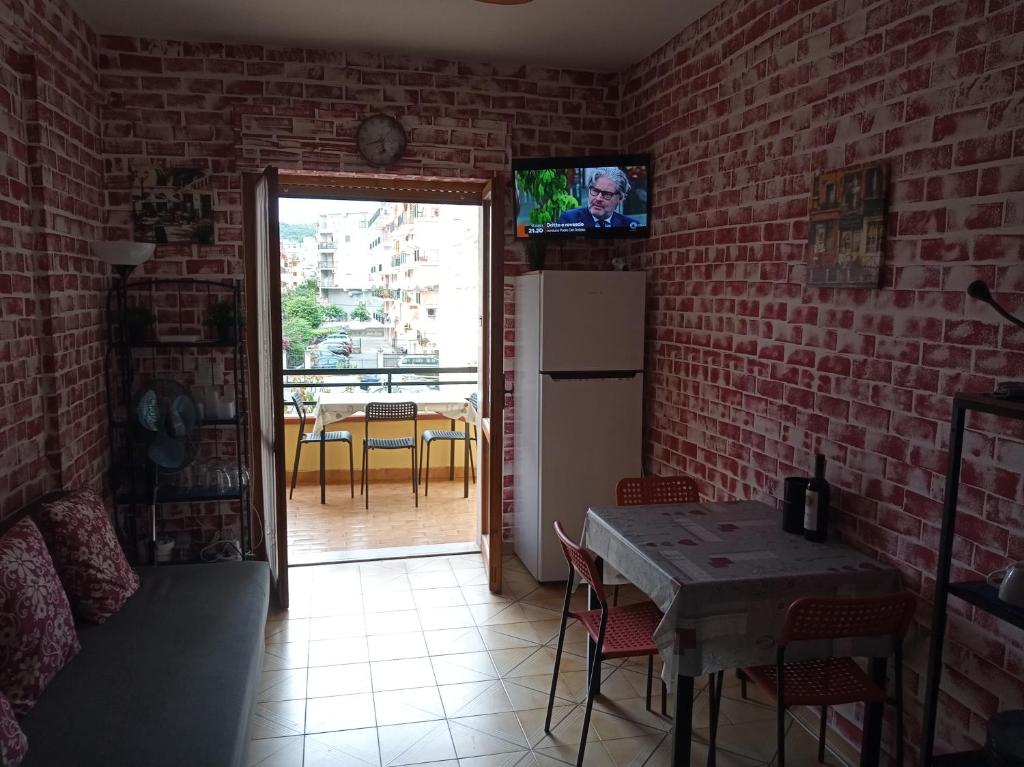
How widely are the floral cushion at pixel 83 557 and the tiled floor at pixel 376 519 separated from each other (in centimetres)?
178

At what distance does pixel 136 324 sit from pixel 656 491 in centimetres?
254

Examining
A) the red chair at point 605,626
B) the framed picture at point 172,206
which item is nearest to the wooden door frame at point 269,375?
the framed picture at point 172,206

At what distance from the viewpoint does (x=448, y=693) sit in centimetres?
298

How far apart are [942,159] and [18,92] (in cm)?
311

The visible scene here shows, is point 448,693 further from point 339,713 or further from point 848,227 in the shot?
point 848,227

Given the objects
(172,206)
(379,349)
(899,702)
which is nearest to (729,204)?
(899,702)

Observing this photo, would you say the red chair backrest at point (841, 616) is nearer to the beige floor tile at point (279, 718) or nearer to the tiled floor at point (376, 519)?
the beige floor tile at point (279, 718)

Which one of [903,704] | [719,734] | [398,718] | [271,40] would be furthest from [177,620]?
[271,40]

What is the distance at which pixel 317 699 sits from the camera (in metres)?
2.92

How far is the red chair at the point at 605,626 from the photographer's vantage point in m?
2.45

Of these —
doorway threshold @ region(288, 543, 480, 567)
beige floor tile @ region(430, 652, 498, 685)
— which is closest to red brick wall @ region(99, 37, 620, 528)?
doorway threshold @ region(288, 543, 480, 567)

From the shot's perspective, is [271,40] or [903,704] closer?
[903,704]

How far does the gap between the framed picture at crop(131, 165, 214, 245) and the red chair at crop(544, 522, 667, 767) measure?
2.45 m

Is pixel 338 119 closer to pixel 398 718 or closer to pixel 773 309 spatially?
pixel 773 309
